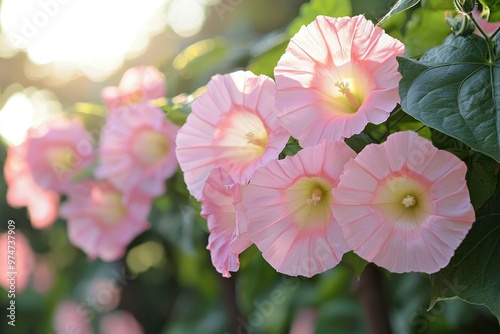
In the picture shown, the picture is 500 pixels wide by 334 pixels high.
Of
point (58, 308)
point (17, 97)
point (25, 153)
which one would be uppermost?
point (25, 153)

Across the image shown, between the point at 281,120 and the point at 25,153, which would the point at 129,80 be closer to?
Result: the point at 25,153

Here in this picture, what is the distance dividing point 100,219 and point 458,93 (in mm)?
721

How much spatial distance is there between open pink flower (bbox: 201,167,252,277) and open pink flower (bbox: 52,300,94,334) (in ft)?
3.95

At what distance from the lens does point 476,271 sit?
545mm

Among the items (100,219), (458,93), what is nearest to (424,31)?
(458,93)

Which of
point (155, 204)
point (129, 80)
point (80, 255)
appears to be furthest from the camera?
point (80, 255)

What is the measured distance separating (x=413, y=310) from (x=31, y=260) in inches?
41.0

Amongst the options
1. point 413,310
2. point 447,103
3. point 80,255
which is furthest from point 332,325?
point 447,103

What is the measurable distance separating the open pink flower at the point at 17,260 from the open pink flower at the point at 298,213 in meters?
1.22

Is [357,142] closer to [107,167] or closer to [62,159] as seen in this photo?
[107,167]

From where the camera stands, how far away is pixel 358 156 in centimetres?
50

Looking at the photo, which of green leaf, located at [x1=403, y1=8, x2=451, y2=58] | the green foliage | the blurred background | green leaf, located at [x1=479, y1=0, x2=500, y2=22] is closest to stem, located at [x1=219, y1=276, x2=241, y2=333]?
the blurred background

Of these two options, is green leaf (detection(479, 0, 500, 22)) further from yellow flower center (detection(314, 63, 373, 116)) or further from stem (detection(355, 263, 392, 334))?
stem (detection(355, 263, 392, 334))

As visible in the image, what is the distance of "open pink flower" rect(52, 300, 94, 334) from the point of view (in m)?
1.72
